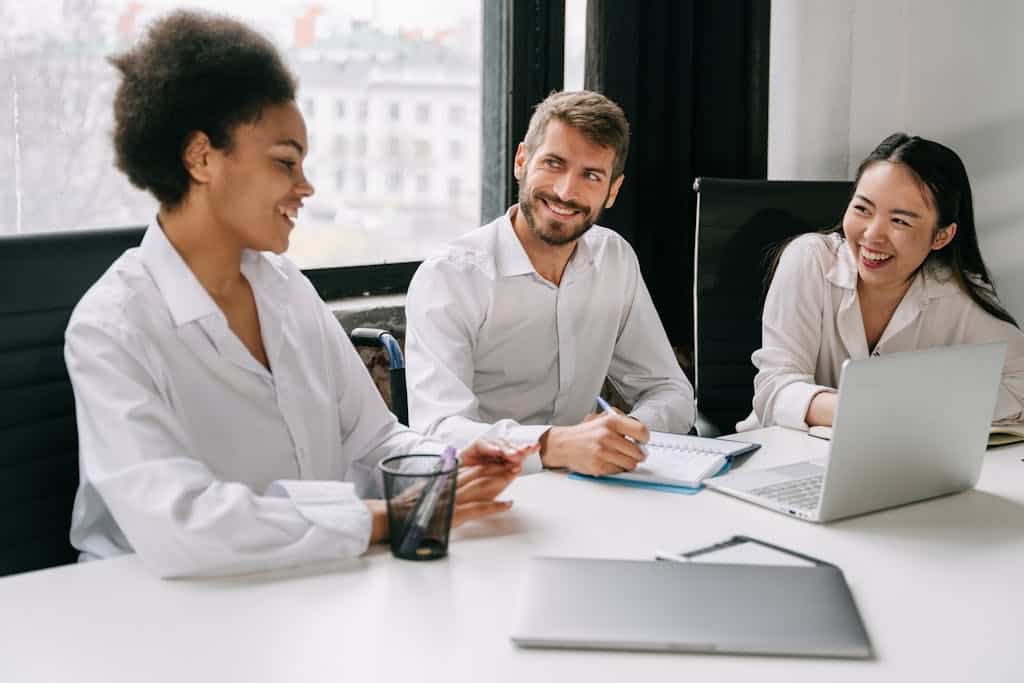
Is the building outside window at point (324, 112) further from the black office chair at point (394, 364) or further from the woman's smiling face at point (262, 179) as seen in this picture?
the woman's smiling face at point (262, 179)

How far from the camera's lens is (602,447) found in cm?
158

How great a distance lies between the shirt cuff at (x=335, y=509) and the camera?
1259mm

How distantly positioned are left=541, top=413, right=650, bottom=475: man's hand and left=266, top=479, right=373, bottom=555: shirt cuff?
0.39 metres

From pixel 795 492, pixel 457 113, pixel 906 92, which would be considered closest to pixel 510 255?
pixel 457 113

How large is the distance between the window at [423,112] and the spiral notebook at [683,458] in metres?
1.23

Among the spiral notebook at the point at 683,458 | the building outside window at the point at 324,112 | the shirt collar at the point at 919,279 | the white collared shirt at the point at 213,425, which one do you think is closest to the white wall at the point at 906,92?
the shirt collar at the point at 919,279

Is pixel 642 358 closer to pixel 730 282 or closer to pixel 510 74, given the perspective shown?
pixel 730 282

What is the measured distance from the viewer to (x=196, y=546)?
1.19 m

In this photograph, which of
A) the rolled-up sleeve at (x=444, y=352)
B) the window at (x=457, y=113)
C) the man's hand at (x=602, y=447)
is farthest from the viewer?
the window at (x=457, y=113)

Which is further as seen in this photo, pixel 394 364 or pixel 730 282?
pixel 730 282

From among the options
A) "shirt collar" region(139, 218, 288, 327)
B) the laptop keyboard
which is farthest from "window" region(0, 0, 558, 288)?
the laptop keyboard

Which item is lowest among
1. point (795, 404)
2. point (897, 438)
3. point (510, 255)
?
point (795, 404)

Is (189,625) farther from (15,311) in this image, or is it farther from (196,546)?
(15,311)

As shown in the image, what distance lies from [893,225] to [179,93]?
148cm
